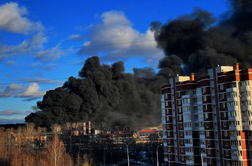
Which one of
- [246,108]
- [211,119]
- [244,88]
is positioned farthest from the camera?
[211,119]

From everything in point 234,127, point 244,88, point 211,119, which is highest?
point 244,88

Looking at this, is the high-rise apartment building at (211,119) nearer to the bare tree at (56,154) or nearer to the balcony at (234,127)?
the balcony at (234,127)

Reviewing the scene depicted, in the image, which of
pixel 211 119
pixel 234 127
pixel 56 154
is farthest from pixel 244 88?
pixel 56 154

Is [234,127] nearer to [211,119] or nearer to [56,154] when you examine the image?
[211,119]

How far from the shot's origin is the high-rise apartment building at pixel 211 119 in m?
37.8

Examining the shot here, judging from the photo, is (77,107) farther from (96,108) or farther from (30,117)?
(30,117)

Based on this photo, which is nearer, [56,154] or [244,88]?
[244,88]

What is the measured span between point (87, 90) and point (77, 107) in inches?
229

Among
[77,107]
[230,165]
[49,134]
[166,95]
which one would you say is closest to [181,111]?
[166,95]

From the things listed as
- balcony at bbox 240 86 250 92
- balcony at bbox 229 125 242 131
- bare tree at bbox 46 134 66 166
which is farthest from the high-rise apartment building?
bare tree at bbox 46 134 66 166

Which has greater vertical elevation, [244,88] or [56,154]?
[244,88]

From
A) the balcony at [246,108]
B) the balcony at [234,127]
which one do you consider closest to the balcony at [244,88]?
the balcony at [246,108]

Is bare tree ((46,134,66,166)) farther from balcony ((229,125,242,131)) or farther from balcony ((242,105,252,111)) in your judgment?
balcony ((242,105,252,111))

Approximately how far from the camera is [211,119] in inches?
1642
